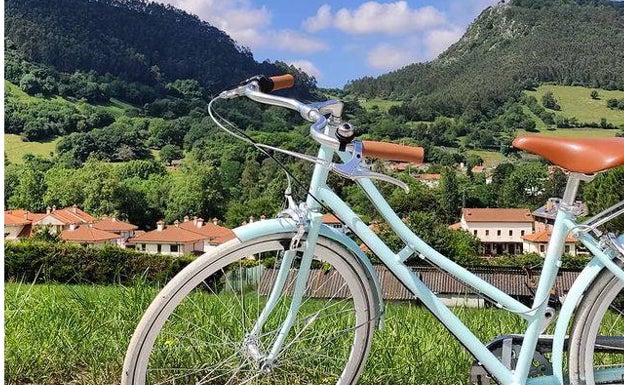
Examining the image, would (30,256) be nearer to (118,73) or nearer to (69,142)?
(69,142)

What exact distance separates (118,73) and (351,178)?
71.5 metres

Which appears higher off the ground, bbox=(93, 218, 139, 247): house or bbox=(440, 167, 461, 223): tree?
bbox=(440, 167, 461, 223): tree

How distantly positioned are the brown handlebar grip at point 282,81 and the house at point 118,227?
117 ft

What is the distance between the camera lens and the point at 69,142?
167 feet

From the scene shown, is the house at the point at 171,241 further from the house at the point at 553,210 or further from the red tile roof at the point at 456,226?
the house at the point at 553,210

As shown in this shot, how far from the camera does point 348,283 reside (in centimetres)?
151

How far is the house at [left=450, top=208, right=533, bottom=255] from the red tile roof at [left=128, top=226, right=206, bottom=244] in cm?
1280

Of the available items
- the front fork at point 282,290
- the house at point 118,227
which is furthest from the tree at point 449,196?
the front fork at point 282,290

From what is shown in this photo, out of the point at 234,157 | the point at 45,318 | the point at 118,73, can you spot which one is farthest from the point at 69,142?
the point at 45,318

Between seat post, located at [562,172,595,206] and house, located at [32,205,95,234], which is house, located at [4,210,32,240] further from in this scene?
seat post, located at [562,172,595,206]

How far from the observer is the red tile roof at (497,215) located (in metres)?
36.1

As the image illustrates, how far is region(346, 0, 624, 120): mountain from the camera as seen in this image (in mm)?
62831

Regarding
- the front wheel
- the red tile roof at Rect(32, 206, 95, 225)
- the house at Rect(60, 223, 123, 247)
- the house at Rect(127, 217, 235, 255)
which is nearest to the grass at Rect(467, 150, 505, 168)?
the house at Rect(127, 217, 235, 255)

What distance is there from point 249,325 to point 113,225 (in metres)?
39.3
